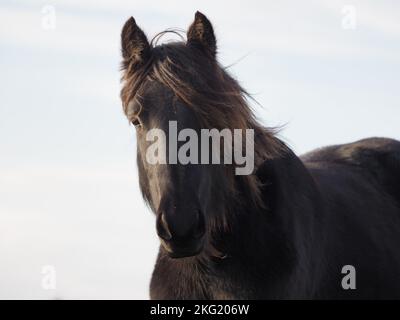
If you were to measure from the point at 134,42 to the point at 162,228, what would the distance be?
1764 millimetres

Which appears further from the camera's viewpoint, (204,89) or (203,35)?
(203,35)

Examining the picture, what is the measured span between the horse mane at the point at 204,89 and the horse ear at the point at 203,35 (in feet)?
0.18

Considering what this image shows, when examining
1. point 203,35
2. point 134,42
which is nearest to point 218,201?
point 203,35

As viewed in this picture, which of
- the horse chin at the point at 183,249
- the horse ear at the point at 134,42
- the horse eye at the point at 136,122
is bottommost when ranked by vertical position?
the horse chin at the point at 183,249

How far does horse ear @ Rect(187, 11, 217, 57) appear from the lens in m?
7.31

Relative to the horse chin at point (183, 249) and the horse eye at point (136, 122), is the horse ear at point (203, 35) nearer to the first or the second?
the horse eye at point (136, 122)

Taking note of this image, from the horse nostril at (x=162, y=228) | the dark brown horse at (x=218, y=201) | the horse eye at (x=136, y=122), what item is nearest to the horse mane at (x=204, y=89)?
the dark brown horse at (x=218, y=201)

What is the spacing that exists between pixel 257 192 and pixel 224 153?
429 millimetres

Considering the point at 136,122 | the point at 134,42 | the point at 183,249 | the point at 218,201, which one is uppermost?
the point at 134,42

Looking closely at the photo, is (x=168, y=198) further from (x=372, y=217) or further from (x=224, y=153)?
(x=372, y=217)

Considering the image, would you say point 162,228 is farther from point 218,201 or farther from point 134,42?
point 134,42

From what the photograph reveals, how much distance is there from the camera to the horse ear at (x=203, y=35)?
7309 mm

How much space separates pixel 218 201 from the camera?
22.8 feet
